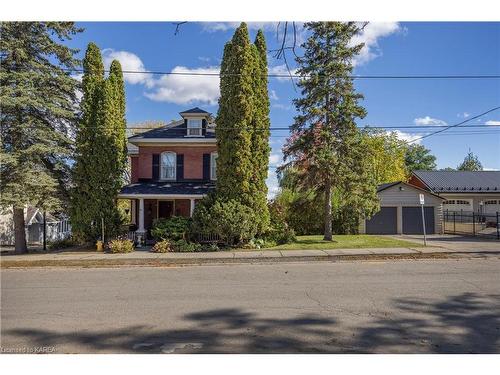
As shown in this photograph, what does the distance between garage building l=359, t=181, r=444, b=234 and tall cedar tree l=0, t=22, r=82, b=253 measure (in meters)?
20.5

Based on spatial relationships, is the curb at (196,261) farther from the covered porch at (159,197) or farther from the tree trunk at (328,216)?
the covered porch at (159,197)

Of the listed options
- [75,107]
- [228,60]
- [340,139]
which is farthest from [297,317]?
[75,107]

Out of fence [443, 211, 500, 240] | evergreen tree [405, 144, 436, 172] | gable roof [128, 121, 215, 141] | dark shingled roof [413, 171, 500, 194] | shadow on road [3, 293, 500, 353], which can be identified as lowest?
shadow on road [3, 293, 500, 353]

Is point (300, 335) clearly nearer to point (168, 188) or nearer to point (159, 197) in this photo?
point (159, 197)

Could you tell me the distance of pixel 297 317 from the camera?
6.20 metres

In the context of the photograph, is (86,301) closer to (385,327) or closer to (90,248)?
(385,327)

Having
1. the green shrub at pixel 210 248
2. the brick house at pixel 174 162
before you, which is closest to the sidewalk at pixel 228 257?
the green shrub at pixel 210 248

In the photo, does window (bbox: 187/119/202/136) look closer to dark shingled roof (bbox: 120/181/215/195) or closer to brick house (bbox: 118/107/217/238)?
brick house (bbox: 118/107/217/238)

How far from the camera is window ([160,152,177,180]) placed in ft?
74.7

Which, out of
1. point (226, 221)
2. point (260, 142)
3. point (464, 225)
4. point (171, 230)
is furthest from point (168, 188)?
point (464, 225)

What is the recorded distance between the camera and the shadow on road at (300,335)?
4.80m

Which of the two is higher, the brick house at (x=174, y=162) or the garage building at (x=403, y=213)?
the brick house at (x=174, y=162)

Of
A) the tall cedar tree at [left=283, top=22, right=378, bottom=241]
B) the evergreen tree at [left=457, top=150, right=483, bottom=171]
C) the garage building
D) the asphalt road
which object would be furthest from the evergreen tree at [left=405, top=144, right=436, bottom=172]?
the asphalt road

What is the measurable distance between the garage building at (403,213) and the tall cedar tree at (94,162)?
→ 17658mm
